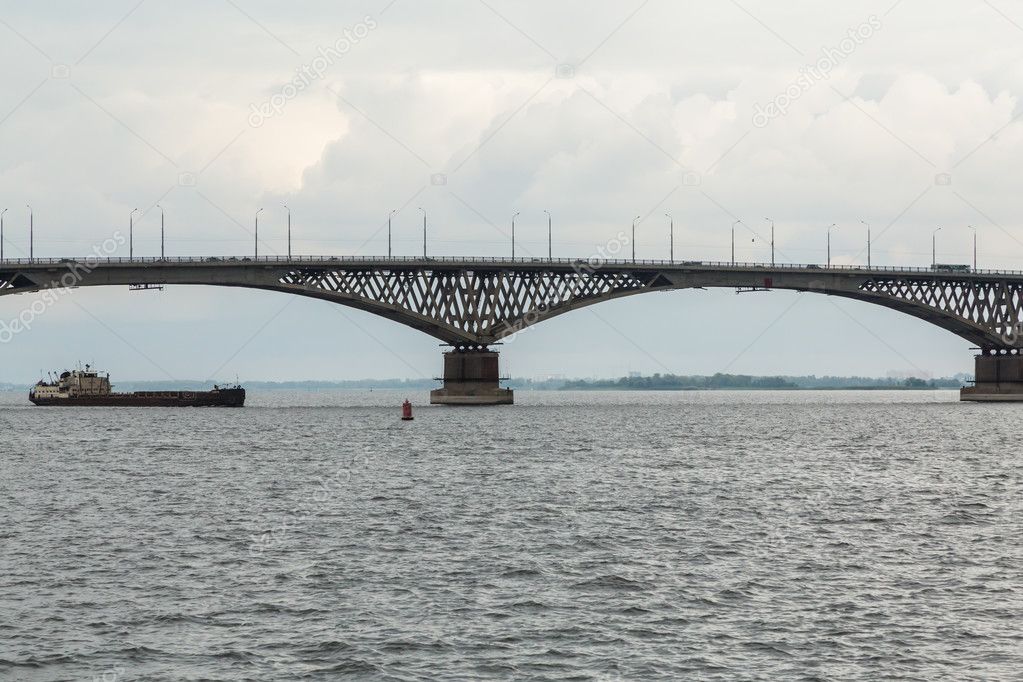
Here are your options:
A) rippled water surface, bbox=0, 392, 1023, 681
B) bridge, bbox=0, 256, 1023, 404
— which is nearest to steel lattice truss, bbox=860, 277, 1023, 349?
bridge, bbox=0, 256, 1023, 404

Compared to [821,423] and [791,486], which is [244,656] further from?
[821,423]

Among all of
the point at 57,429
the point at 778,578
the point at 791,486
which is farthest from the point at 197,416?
the point at 778,578

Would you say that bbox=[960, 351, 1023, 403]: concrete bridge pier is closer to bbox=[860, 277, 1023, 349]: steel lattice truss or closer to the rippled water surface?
bbox=[860, 277, 1023, 349]: steel lattice truss

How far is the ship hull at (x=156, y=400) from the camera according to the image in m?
158

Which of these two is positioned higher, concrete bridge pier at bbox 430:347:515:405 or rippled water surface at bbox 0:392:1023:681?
concrete bridge pier at bbox 430:347:515:405

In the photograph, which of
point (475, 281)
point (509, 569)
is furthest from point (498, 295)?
point (509, 569)

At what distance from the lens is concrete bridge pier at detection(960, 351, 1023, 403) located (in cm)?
16450

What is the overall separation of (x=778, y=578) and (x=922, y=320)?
444 feet

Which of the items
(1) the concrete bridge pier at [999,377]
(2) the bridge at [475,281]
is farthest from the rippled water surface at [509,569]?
(1) the concrete bridge pier at [999,377]

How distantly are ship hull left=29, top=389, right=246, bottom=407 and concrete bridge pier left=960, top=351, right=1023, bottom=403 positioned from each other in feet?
302

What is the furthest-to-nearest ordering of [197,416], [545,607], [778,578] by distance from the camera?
[197,416]
[778,578]
[545,607]

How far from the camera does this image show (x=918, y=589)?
1133 inches

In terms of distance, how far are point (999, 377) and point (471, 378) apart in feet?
229

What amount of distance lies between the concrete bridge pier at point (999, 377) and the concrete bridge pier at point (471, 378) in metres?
64.7
